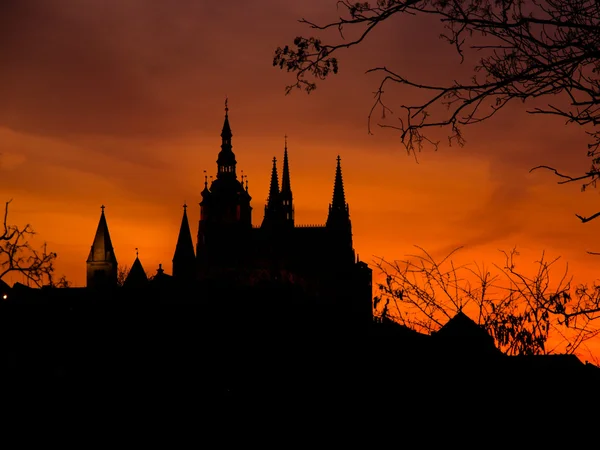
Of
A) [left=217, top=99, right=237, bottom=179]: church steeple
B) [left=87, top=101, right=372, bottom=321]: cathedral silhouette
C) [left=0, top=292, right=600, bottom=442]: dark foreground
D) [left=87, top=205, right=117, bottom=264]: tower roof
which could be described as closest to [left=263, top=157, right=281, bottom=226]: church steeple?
[left=87, top=101, right=372, bottom=321]: cathedral silhouette

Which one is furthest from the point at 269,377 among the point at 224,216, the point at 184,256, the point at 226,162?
the point at 226,162

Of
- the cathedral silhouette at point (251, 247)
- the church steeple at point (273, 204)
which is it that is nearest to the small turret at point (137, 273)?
the cathedral silhouette at point (251, 247)

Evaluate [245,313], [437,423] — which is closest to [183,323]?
[245,313]

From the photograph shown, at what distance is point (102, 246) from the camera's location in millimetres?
127500

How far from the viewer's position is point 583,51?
9.14m

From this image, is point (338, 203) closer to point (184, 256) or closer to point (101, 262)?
point (184, 256)

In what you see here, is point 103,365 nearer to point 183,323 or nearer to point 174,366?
point 174,366

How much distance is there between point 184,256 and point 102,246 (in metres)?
14.3

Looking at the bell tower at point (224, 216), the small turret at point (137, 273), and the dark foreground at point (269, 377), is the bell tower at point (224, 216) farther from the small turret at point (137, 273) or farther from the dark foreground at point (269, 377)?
the dark foreground at point (269, 377)

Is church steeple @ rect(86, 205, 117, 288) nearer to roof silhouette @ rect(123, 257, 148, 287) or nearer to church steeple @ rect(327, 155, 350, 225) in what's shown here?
roof silhouette @ rect(123, 257, 148, 287)

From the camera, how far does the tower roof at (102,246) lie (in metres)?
127

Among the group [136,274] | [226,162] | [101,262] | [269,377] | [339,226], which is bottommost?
[269,377]

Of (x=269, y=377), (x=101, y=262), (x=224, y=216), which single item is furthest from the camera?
(x=224, y=216)

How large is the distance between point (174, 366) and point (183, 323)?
408 inches
